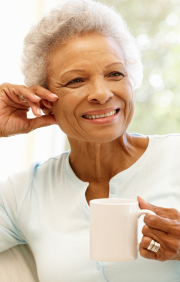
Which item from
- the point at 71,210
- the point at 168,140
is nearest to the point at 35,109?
the point at 71,210

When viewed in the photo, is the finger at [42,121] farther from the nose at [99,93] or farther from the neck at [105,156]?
the nose at [99,93]

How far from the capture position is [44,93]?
147 centimetres

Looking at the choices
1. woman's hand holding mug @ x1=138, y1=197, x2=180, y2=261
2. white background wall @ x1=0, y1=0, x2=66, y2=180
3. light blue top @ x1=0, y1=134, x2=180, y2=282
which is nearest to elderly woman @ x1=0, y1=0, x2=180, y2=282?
light blue top @ x1=0, y1=134, x2=180, y2=282

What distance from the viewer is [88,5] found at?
1492 millimetres

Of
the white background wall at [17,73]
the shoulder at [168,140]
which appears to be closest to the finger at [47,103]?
the shoulder at [168,140]

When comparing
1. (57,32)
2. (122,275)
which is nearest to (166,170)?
(122,275)

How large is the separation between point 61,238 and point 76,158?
382 mm

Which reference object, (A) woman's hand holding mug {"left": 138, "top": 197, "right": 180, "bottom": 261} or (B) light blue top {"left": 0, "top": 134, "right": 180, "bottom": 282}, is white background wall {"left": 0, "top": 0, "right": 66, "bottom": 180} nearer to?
(B) light blue top {"left": 0, "top": 134, "right": 180, "bottom": 282}

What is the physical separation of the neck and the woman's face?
0.13 m

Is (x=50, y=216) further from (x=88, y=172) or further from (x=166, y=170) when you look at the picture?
(x=166, y=170)

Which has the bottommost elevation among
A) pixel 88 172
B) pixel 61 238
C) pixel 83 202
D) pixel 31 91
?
pixel 61 238

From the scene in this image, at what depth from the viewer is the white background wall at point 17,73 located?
8.30 feet

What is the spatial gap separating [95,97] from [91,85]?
68 millimetres

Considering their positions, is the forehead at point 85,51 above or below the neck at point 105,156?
above
